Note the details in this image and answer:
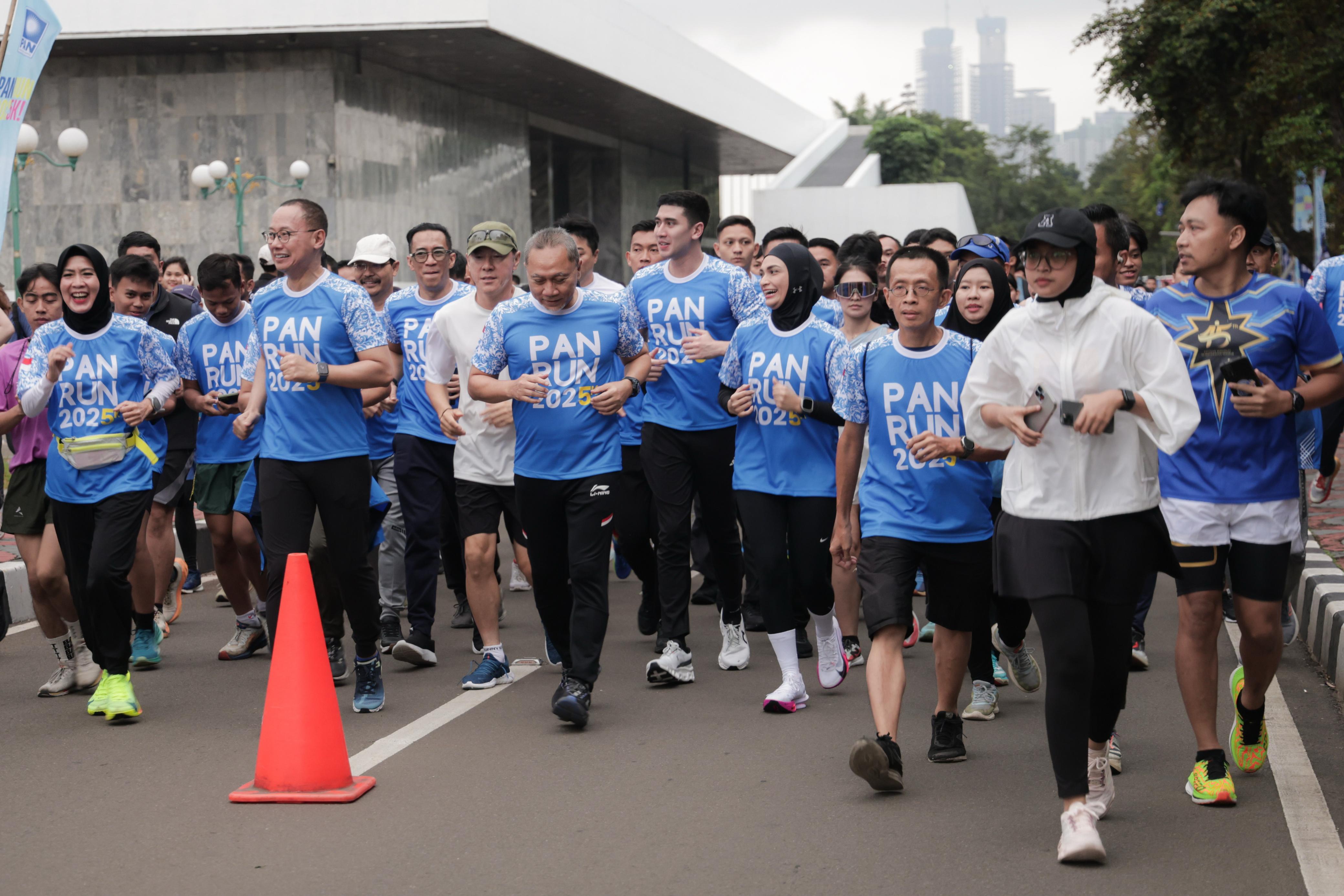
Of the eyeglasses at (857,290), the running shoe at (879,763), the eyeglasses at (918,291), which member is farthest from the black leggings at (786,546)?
the running shoe at (879,763)

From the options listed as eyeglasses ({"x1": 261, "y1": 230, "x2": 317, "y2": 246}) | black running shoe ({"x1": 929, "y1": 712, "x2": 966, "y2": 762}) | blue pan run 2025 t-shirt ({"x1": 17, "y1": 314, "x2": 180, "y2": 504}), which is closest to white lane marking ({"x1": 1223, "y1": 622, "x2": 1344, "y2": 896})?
black running shoe ({"x1": 929, "y1": 712, "x2": 966, "y2": 762})

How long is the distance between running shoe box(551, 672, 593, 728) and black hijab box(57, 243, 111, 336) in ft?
8.98

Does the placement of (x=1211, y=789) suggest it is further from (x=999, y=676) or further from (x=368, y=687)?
(x=368, y=687)

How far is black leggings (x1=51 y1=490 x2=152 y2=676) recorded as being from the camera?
6996 mm

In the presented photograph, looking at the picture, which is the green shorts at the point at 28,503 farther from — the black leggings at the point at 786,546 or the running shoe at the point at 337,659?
the black leggings at the point at 786,546

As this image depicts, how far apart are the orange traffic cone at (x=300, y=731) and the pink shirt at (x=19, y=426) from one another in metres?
2.66

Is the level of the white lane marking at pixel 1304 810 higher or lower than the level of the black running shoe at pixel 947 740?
lower

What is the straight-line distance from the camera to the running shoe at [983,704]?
672cm

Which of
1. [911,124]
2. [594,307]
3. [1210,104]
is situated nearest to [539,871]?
[594,307]

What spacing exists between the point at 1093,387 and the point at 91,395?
15.1ft

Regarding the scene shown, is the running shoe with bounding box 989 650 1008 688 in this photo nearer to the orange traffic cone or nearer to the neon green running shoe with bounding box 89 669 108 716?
the orange traffic cone

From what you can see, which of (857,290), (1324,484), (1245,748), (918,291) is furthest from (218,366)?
(1324,484)

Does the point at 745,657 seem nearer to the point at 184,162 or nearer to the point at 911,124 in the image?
the point at 184,162

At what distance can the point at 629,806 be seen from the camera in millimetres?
5453
